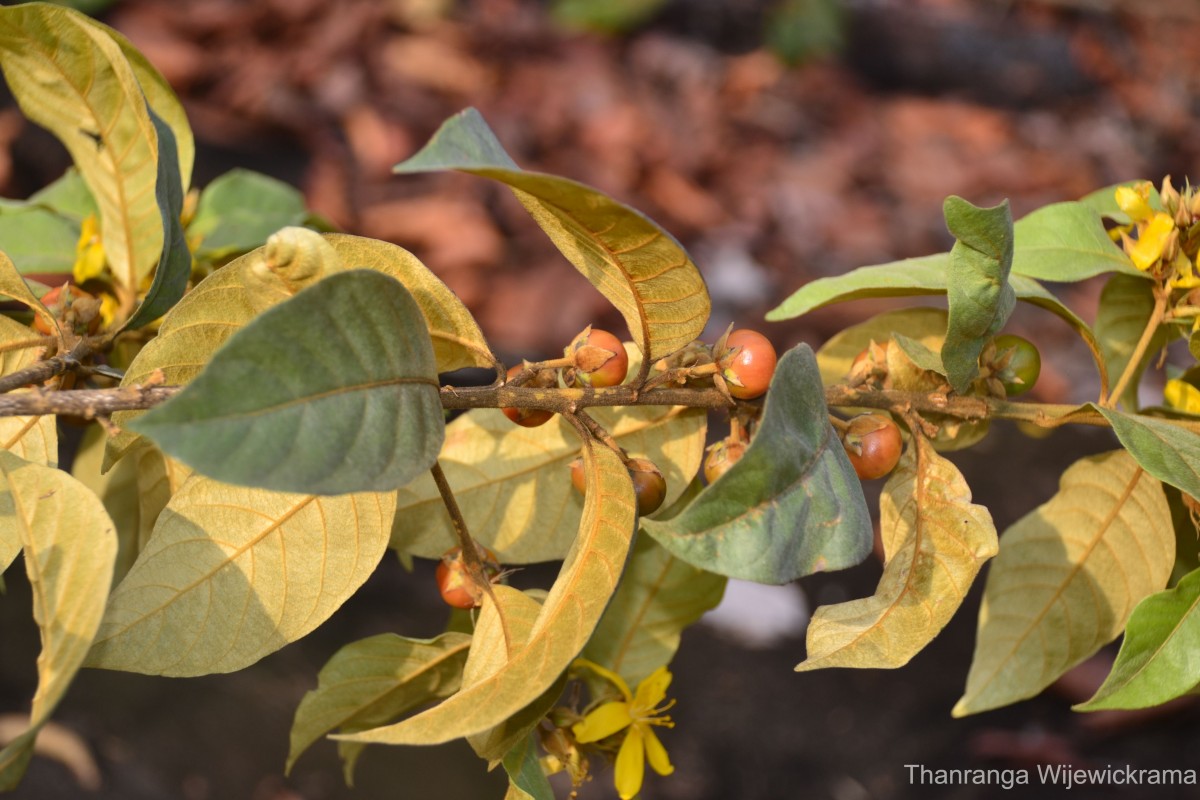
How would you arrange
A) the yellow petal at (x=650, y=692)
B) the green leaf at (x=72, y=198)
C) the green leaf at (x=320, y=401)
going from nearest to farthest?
the green leaf at (x=320, y=401) → the yellow petal at (x=650, y=692) → the green leaf at (x=72, y=198)

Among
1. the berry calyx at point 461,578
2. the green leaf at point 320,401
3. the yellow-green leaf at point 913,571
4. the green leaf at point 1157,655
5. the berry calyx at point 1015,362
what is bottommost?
the berry calyx at point 461,578

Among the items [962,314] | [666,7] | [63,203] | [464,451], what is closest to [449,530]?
[464,451]

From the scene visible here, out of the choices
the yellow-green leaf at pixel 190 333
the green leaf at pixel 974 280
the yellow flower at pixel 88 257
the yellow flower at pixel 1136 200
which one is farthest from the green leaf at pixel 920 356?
the yellow flower at pixel 88 257

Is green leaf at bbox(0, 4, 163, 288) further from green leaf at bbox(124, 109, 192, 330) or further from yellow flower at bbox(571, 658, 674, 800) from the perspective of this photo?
yellow flower at bbox(571, 658, 674, 800)

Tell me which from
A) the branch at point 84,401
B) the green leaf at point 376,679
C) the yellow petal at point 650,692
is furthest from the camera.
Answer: the yellow petal at point 650,692

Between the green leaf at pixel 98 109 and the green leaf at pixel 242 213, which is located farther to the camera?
the green leaf at pixel 242 213

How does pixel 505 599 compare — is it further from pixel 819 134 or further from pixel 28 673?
pixel 819 134

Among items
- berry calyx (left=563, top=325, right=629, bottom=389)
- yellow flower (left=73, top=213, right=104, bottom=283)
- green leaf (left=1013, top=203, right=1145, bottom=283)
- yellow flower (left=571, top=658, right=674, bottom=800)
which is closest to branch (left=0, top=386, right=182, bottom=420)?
berry calyx (left=563, top=325, right=629, bottom=389)

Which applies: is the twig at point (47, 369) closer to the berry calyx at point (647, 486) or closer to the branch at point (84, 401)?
the branch at point (84, 401)
